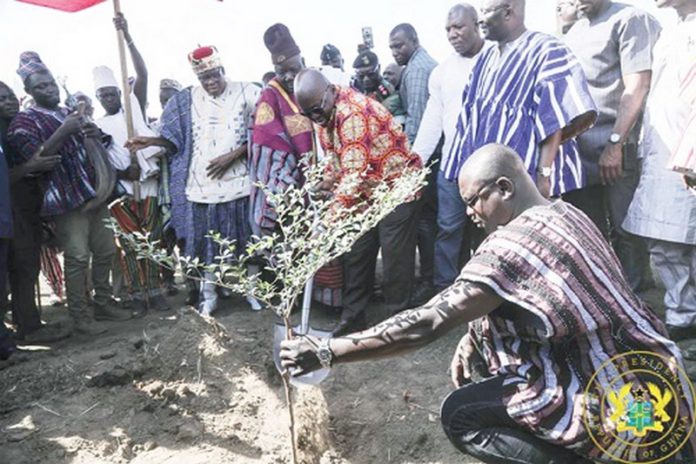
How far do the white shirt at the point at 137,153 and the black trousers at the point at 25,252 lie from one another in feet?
2.26

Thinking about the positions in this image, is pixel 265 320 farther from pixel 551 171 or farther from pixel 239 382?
pixel 551 171

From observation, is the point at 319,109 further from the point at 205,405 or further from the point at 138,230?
the point at 138,230

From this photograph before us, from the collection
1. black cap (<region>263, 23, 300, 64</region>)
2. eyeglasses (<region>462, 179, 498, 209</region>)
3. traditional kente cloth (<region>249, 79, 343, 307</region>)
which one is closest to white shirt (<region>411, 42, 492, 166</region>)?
traditional kente cloth (<region>249, 79, 343, 307</region>)

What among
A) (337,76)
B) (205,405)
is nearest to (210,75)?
(337,76)

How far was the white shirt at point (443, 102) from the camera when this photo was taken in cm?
426

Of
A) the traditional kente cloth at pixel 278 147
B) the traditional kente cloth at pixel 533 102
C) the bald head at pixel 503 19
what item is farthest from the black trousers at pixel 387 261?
the bald head at pixel 503 19

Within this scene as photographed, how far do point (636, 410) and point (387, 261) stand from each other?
2.47 meters

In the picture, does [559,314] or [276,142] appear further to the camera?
[276,142]

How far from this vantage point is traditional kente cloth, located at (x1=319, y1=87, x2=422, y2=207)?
3633 millimetres

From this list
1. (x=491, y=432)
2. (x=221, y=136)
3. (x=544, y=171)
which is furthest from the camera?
(x=221, y=136)

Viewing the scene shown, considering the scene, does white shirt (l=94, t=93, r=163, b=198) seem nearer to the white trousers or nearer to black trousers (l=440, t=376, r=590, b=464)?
black trousers (l=440, t=376, r=590, b=464)

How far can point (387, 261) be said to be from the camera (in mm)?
4246

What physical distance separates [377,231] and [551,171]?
4.75 ft

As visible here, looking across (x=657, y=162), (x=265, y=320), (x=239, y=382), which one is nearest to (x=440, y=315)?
(x=239, y=382)
